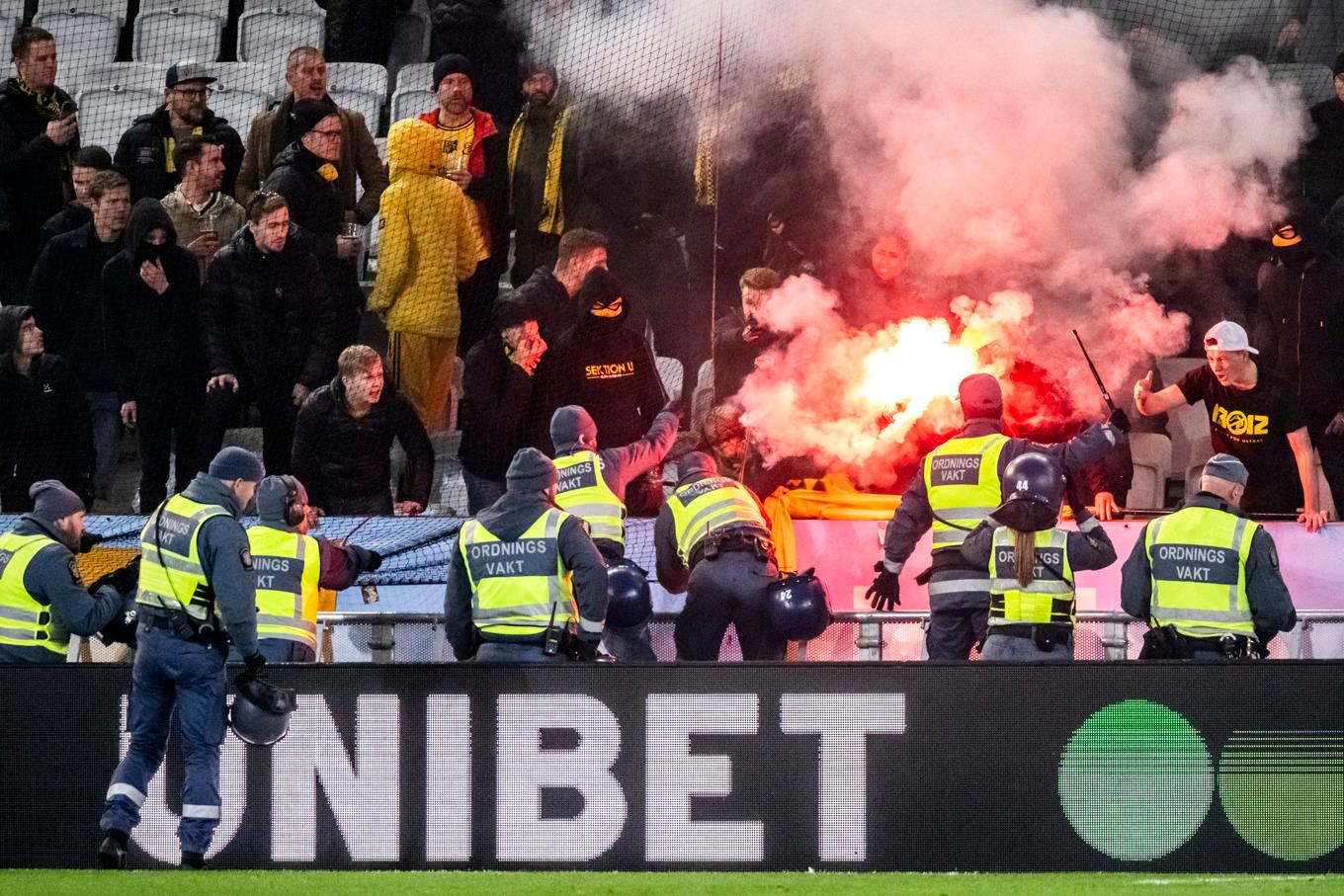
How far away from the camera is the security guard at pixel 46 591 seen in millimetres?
7340

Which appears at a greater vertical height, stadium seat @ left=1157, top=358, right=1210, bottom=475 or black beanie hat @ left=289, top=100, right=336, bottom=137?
black beanie hat @ left=289, top=100, right=336, bottom=137

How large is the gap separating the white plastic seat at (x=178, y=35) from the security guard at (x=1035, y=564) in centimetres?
826

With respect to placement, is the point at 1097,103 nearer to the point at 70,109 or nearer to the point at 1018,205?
the point at 1018,205

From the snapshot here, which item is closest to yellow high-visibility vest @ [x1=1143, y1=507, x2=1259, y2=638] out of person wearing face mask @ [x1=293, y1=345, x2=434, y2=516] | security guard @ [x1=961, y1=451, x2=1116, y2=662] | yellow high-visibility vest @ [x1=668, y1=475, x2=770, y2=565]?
security guard @ [x1=961, y1=451, x2=1116, y2=662]

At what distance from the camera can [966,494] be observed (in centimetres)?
812

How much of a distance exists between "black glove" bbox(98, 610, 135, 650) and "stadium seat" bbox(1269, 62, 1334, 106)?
765cm

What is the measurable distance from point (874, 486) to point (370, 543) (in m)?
2.82

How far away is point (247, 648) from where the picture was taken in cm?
670

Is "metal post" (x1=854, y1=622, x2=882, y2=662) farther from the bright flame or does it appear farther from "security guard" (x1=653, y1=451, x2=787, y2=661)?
the bright flame

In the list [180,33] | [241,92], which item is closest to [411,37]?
[241,92]

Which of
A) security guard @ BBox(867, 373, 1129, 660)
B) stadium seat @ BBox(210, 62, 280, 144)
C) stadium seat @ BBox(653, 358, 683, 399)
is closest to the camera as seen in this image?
security guard @ BBox(867, 373, 1129, 660)

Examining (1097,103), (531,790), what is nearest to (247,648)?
(531,790)

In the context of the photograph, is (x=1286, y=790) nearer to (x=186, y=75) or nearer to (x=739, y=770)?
(x=739, y=770)

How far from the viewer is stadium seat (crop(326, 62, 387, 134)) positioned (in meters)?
12.8
